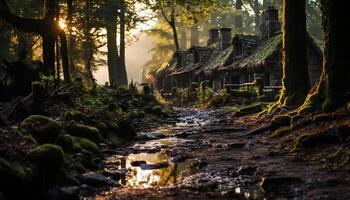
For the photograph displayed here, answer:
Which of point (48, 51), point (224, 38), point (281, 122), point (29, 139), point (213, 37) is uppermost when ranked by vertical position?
point (213, 37)

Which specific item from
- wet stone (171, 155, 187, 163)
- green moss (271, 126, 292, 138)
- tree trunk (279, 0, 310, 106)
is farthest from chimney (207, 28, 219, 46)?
wet stone (171, 155, 187, 163)

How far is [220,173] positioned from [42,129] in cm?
341

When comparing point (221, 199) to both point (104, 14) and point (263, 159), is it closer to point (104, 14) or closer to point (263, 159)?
point (263, 159)

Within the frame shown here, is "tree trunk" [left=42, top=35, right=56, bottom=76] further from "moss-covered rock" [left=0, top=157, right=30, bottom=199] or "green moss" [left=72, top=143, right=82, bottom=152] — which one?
"moss-covered rock" [left=0, top=157, right=30, bottom=199]

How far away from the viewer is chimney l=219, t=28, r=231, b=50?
135ft

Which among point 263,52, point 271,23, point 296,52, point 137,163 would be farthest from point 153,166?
point 271,23

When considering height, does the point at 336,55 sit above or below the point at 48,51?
below

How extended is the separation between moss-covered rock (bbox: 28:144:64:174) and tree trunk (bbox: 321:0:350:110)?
6927mm

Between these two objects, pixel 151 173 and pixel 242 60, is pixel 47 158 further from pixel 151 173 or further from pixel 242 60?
pixel 242 60

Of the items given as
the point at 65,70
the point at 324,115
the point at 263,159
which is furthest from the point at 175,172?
the point at 65,70

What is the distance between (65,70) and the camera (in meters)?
18.9

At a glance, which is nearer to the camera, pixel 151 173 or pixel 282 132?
pixel 151 173

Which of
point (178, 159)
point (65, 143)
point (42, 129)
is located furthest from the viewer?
point (178, 159)

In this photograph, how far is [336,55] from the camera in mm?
9891
